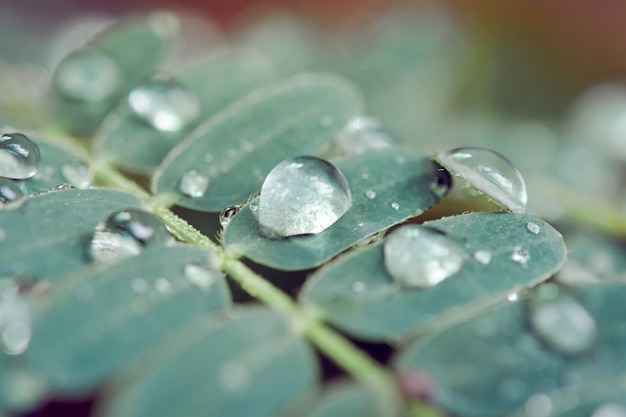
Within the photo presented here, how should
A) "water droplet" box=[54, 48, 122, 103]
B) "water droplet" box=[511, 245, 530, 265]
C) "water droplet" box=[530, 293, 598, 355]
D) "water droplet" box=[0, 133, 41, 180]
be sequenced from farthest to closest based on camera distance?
1. "water droplet" box=[54, 48, 122, 103]
2. "water droplet" box=[0, 133, 41, 180]
3. "water droplet" box=[511, 245, 530, 265]
4. "water droplet" box=[530, 293, 598, 355]

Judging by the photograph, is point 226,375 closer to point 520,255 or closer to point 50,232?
point 50,232

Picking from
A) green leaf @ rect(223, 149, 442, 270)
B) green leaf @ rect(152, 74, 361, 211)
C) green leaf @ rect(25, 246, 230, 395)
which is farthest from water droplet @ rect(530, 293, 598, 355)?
green leaf @ rect(152, 74, 361, 211)

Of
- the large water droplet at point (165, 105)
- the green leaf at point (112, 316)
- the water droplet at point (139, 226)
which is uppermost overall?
the green leaf at point (112, 316)

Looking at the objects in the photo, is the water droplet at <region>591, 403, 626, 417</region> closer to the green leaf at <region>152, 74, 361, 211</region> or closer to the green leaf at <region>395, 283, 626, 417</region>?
the green leaf at <region>395, 283, 626, 417</region>

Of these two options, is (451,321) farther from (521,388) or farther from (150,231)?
(150,231)

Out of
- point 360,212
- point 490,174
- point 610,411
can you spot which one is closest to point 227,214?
point 360,212

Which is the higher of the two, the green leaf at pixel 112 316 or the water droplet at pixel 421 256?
the water droplet at pixel 421 256

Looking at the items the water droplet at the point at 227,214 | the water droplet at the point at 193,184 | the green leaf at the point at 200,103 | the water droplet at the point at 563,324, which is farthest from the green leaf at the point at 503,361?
the green leaf at the point at 200,103

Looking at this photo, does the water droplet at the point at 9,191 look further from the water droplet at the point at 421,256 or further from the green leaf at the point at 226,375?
the water droplet at the point at 421,256
